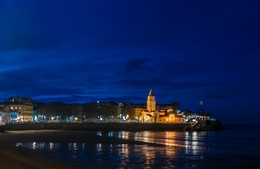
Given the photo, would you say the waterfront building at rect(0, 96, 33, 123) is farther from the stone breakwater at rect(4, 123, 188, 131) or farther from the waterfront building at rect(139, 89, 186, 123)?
the waterfront building at rect(139, 89, 186, 123)

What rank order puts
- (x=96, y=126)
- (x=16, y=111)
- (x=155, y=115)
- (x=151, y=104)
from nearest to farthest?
(x=96, y=126) < (x=16, y=111) < (x=155, y=115) < (x=151, y=104)

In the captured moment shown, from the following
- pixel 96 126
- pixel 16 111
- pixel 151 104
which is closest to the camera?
pixel 96 126

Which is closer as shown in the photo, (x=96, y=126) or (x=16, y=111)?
(x=96, y=126)

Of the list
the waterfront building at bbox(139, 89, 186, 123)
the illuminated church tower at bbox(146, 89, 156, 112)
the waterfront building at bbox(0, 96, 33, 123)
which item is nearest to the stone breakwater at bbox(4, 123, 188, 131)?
the waterfront building at bbox(139, 89, 186, 123)

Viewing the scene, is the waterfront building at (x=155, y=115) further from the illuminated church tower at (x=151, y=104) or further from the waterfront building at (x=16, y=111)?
the waterfront building at (x=16, y=111)

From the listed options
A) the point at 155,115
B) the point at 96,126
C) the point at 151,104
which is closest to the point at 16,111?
the point at 96,126

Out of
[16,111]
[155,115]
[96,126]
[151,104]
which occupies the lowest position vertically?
[96,126]

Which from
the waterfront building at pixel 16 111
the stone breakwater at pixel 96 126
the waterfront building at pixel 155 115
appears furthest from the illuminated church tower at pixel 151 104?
the waterfront building at pixel 16 111

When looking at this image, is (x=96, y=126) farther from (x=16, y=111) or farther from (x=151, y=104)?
(x=151, y=104)

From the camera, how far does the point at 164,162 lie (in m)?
33.6

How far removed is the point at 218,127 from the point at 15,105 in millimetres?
99247

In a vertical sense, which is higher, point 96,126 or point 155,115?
point 155,115

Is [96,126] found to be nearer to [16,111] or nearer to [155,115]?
[16,111]

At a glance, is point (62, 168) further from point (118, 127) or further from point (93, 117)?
point (93, 117)
